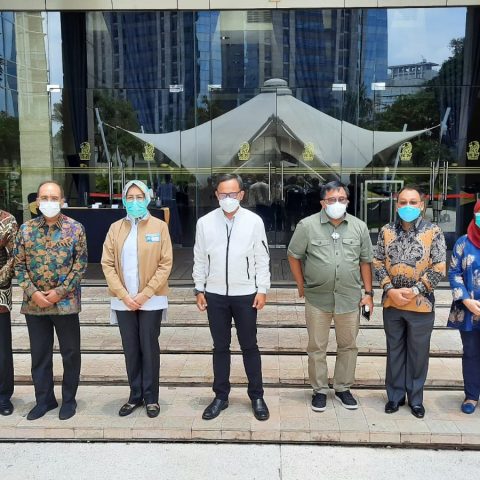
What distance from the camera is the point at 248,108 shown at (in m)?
9.56

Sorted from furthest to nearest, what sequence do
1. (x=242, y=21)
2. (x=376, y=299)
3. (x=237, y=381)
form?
(x=242, y=21) < (x=376, y=299) < (x=237, y=381)

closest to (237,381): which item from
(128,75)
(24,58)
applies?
(128,75)

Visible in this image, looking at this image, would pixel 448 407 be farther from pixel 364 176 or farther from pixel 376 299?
pixel 364 176

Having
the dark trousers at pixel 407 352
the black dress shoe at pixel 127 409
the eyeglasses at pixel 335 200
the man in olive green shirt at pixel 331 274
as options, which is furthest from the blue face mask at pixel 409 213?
the black dress shoe at pixel 127 409

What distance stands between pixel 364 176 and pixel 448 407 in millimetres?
6109

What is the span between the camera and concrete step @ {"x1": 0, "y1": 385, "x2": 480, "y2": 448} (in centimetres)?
351

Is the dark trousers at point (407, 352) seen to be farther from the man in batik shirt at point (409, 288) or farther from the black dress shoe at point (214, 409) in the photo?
the black dress shoe at point (214, 409)

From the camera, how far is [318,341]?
12.4 feet

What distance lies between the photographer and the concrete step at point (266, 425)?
11.5ft

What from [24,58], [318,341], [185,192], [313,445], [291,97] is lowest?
[313,445]

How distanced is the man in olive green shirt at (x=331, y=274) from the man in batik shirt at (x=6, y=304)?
6.75 ft

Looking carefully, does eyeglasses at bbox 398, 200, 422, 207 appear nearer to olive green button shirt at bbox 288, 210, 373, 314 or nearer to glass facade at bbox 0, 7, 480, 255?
olive green button shirt at bbox 288, 210, 373, 314

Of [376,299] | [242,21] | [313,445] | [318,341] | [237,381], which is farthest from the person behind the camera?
[242,21]

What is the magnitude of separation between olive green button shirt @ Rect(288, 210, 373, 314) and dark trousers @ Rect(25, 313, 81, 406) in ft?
5.70
